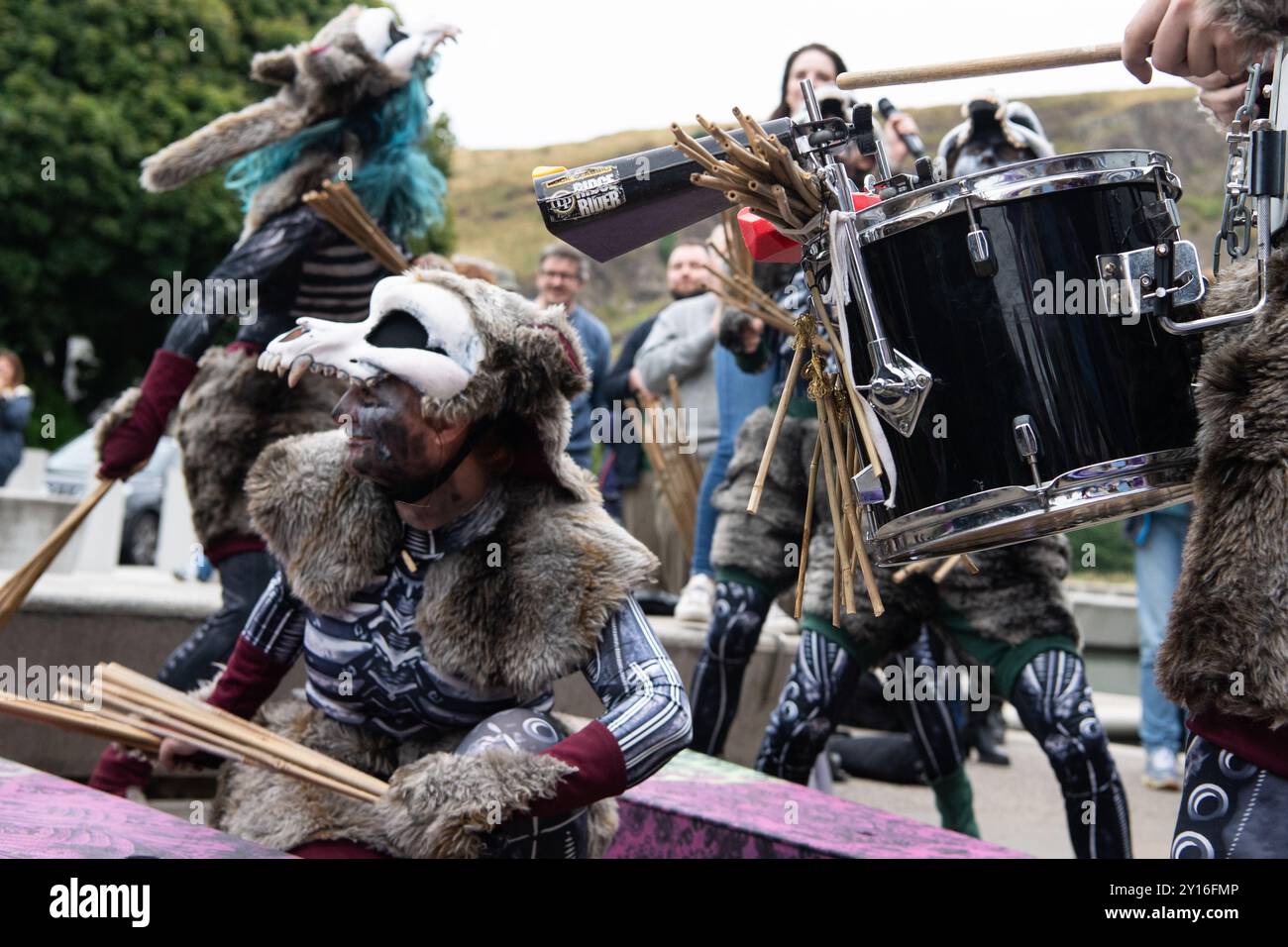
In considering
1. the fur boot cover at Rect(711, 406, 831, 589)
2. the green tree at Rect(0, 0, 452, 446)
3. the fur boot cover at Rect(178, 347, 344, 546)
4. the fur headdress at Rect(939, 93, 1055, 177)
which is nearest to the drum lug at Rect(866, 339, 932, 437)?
the fur headdress at Rect(939, 93, 1055, 177)

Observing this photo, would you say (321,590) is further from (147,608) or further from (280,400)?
(147,608)

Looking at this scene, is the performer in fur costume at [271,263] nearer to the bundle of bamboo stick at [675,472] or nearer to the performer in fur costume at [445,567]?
the performer in fur costume at [445,567]

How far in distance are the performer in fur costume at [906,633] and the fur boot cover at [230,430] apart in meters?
1.22

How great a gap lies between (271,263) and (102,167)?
14.9 meters

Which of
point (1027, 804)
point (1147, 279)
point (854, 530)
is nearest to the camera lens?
point (1147, 279)

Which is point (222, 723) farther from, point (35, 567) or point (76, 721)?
point (35, 567)

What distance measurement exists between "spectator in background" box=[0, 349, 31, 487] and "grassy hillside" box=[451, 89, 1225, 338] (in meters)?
36.9

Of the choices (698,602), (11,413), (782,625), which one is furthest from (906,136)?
(11,413)

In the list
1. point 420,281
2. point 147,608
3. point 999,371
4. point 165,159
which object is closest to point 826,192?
point 999,371

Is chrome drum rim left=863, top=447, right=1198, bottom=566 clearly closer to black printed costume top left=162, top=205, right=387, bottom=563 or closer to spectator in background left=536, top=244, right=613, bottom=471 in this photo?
A: black printed costume top left=162, top=205, right=387, bottom=563

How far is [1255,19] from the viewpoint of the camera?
1.89 meters

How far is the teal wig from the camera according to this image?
14.1 feet

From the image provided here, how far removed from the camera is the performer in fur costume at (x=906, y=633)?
12.0 feet

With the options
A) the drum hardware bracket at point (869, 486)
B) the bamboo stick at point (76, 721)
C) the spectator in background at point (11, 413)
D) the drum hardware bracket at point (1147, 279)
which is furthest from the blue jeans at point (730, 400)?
the spectator in background at point (11, 413)
